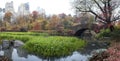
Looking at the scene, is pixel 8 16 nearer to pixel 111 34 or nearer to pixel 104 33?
pixel 104 33

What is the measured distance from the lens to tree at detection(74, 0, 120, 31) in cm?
2380

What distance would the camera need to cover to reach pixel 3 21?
40.1 metres

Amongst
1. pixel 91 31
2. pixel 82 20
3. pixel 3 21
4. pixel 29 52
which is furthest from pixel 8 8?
pixel 29 52

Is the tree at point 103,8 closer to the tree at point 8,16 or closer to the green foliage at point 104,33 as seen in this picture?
the green foliage at point 104,33

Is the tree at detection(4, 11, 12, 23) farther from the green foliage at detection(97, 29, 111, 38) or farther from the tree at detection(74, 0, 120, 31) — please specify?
the green foliage at detection(97, 29, 111, 38)

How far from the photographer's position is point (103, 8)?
24.0 meters

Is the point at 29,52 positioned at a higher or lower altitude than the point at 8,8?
lower

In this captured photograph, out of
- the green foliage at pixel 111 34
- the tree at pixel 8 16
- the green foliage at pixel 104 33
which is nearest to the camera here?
the green foliage at pixel 111 34

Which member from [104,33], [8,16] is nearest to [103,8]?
[104,33]

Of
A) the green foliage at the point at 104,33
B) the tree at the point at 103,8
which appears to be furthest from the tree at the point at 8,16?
the green foliage at the point at 104,33

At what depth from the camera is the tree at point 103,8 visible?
23.8 metres

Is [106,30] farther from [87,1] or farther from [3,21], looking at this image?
[3,21]

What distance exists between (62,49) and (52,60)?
1289mm

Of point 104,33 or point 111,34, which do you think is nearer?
point 111,34
